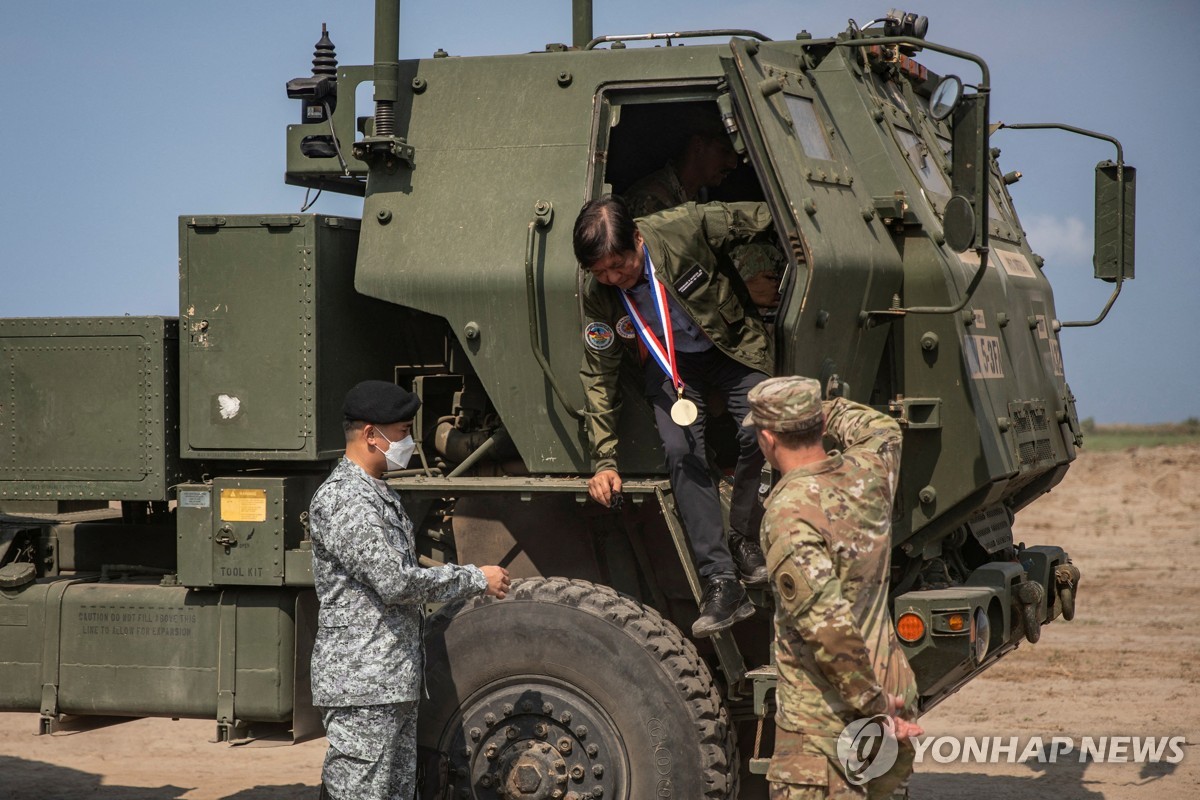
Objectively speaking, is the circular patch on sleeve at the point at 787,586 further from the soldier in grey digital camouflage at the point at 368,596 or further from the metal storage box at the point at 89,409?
the metal storage box at the point at 89,409

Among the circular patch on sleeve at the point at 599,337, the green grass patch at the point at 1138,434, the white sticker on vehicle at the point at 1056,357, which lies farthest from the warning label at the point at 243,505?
the green grass patch at the point at 1138,434

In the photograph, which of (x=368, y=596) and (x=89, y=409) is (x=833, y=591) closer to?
(x=368, y=596)

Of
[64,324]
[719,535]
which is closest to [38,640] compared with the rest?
[64,324]

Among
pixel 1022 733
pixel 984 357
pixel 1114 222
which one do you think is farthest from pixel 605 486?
pixel 1022 733

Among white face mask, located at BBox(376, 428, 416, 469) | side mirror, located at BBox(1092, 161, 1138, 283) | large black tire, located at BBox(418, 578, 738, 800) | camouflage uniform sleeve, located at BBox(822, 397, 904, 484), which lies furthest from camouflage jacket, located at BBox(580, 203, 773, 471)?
side mirror, located at BBox(1092, 161, 1138, 283)

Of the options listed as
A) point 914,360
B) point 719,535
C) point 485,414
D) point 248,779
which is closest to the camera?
point 719,535

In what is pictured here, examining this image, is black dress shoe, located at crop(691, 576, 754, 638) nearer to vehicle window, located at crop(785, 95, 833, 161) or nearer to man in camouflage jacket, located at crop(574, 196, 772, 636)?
man in camouflage jacket, located at crop(574, 196, 772, 636)

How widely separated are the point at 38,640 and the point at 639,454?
2751 millimetres

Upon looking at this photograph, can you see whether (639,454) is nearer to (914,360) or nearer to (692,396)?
(692,396)

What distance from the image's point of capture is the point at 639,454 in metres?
5.68

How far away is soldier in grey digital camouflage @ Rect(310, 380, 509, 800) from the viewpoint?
4664 millimetres

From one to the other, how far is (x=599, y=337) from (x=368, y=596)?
4.49 ft

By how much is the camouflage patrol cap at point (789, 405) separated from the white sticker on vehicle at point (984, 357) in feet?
5.04

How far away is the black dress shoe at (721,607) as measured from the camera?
516 centimetres
